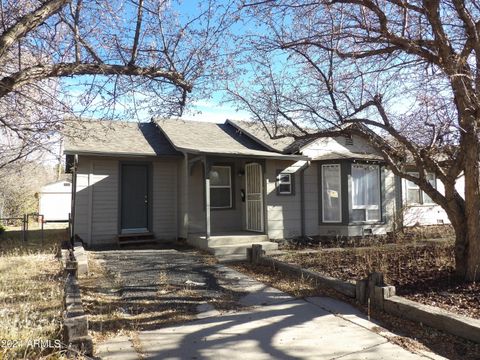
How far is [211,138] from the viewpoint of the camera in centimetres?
1396

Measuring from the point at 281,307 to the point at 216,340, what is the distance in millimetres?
1541

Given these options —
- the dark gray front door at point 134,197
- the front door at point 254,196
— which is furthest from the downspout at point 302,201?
the dark gray front door at point 134,197

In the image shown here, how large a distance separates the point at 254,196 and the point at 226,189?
111 centimetres

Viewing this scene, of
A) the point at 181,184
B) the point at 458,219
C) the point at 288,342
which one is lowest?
the point at 288,342

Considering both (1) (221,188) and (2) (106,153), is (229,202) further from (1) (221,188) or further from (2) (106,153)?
(2) (106,153)

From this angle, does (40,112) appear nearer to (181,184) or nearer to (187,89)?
(187,89)

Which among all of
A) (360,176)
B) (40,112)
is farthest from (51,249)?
(360,176)

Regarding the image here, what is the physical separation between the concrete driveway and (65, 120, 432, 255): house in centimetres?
571

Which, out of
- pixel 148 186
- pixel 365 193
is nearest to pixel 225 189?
pixel 148 186

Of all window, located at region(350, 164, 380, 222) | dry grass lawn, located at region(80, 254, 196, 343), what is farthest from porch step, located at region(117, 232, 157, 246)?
window, located at region(350, 164, 380, 222)

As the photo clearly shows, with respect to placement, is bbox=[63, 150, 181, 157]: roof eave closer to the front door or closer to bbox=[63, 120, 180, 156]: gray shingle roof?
bbox=[63, 120, 180, 156]: gray shingle roof

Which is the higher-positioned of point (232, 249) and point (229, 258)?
point (232, 249)

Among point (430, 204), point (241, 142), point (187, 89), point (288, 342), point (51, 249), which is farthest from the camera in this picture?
point (430, 204)

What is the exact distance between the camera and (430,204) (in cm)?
1680
